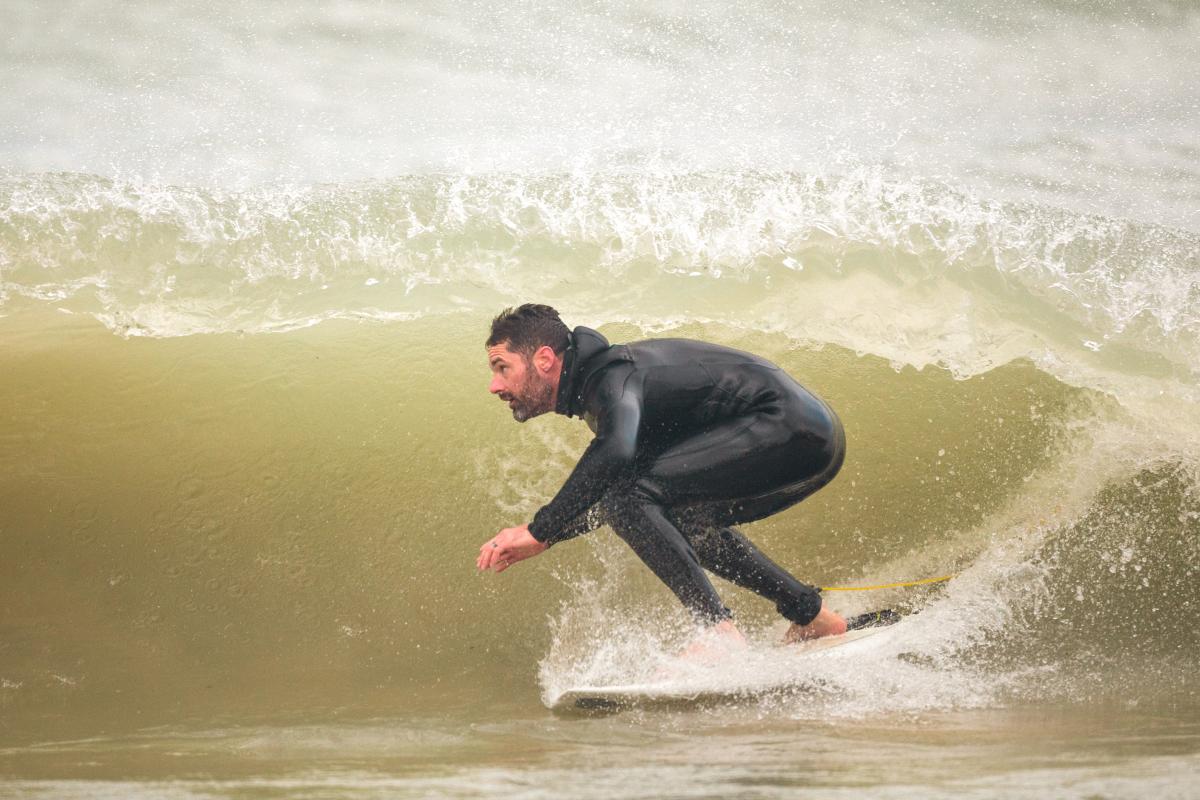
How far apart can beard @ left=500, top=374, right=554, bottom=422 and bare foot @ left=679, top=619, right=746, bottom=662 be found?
0.76 m

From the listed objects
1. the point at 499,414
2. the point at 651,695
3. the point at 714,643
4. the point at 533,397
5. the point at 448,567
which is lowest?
the point at 448,567

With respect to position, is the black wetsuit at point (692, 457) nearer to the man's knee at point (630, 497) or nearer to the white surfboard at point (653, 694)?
the man's knee at point (630, 497)

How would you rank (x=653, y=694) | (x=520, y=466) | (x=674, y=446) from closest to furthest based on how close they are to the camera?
(x=653, y=694) < (x=674, y=446) < (x=520, y=466)

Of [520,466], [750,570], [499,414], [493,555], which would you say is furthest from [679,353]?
[499,414]

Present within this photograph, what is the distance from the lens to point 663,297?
473 centimetres

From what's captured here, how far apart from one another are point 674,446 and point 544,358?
454mm

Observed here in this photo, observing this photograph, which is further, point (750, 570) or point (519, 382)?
point (750, 570)

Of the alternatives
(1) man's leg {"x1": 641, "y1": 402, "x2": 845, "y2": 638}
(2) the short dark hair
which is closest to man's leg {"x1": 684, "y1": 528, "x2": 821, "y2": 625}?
(1) man's leg {"x1": 641, "y1": 402, "x2": 845, "y2": 638}

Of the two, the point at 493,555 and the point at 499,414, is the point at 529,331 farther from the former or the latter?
the point at 499,414

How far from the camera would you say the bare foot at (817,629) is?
329 cm

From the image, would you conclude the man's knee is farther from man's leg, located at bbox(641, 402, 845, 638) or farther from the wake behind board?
the wake behind board

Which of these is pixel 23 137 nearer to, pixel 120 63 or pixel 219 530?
pixel 120 63

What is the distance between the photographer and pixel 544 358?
9.79ft

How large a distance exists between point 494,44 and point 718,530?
738 centimetres
